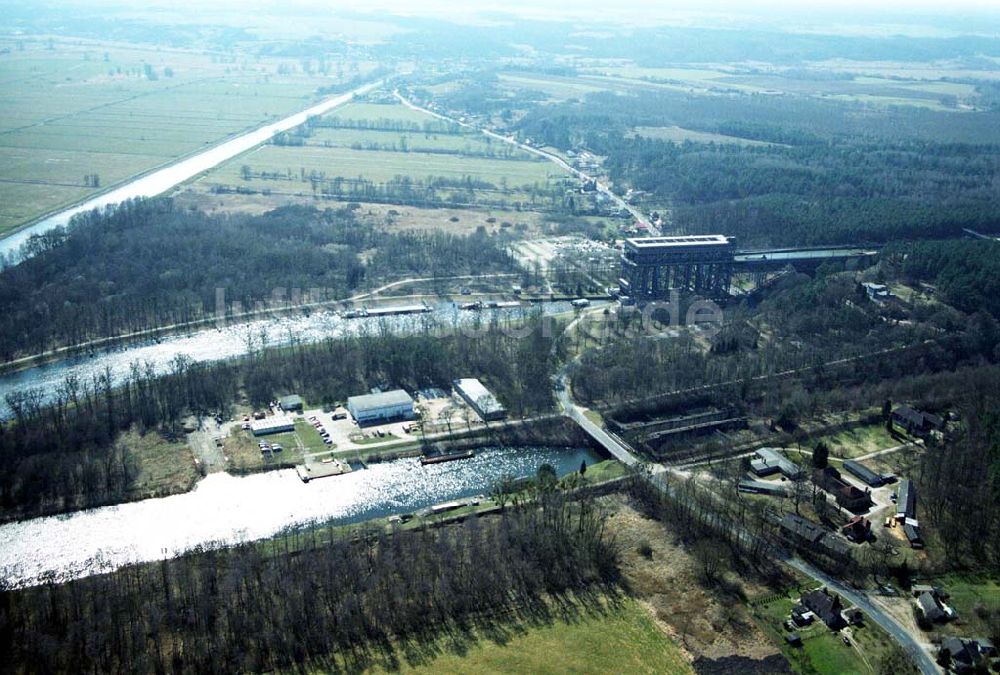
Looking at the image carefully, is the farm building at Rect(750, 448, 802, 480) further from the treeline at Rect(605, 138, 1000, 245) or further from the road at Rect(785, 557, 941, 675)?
the treeline at Rect(605, 138, 1000, 245)

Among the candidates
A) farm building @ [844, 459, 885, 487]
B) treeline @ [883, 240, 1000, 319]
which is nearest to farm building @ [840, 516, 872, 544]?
farm building @ [844, 459, 885, 487]

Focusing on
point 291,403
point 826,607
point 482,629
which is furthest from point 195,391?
point 826,607

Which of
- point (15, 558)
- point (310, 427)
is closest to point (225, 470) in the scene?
point (310, 427)

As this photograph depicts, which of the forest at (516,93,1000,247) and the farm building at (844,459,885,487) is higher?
the forest at (516,93,1000,247)

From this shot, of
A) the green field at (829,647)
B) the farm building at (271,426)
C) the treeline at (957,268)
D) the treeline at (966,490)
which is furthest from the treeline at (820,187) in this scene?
the green field at (829,647)

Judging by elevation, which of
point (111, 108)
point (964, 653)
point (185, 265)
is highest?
point (111, 108)

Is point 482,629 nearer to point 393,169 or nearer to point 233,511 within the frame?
point 233,511

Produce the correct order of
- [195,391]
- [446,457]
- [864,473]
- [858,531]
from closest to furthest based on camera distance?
[858,531], [864,473], [446,457], [195,391]
